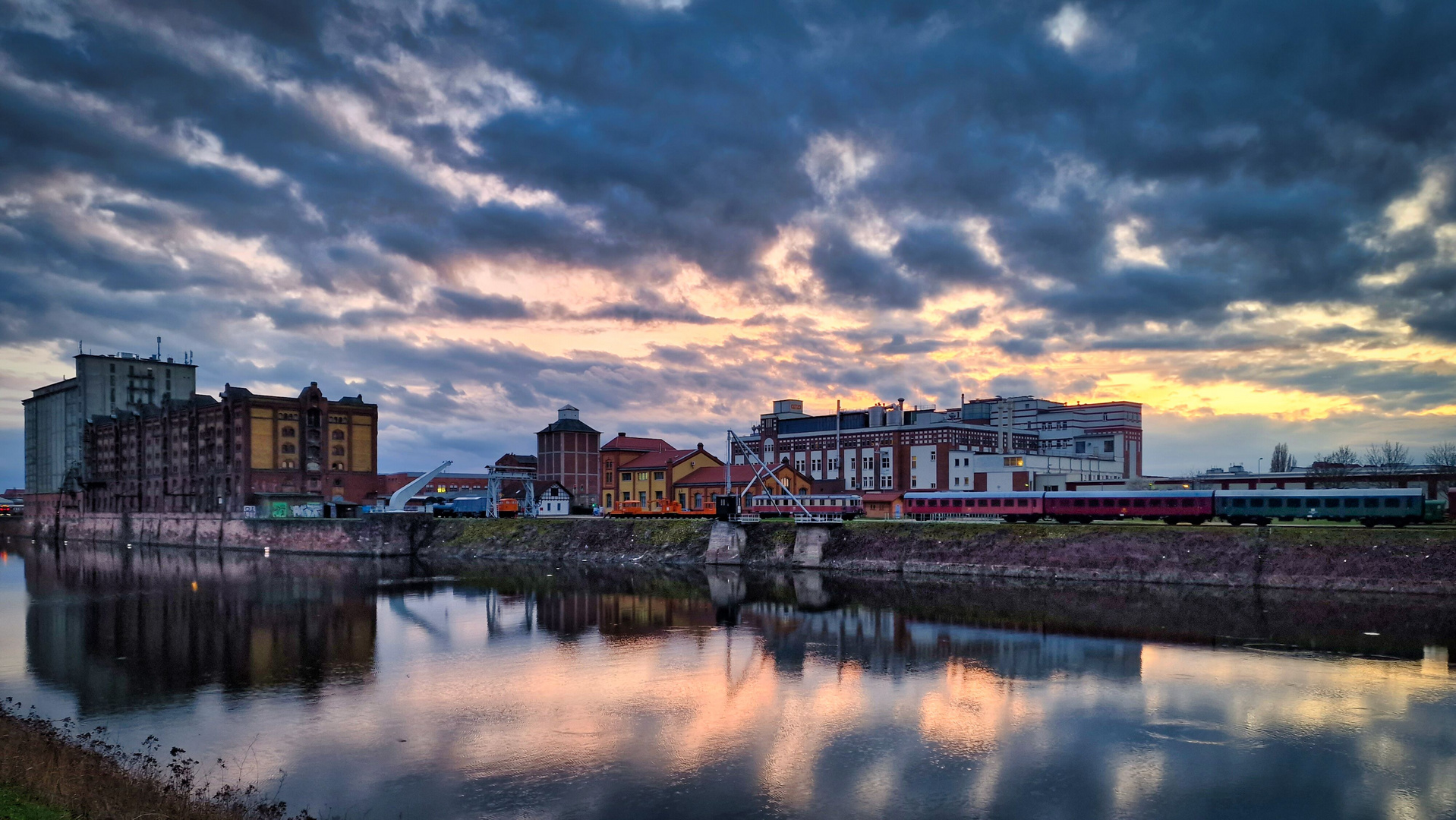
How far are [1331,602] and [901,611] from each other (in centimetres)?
2278

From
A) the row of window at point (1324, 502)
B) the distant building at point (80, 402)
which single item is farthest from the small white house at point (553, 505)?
the distant building at point (80, 402)

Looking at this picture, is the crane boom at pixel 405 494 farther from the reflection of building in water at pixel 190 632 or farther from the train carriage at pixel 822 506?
the train carriage at pixel 822 506

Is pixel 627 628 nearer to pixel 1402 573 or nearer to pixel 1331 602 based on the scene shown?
pixel 1331 602

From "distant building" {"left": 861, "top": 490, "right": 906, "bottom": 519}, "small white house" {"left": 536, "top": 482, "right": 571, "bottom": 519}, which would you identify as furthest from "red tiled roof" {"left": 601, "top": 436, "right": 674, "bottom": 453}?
"distant building" {"left": 861, "top": 490, "right": 906, "bottom": 519}

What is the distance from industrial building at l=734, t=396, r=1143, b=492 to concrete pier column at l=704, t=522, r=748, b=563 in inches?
1392

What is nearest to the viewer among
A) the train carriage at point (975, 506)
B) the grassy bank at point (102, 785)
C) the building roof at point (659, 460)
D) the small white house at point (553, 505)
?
the grassy bank at point (102, 785)

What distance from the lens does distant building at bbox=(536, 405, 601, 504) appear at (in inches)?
4774

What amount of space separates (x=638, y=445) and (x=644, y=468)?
1077 centimetres

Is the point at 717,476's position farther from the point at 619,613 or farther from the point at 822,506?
the point at 619,613

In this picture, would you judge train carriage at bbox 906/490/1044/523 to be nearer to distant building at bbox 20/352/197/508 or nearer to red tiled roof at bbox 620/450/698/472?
red tiled roof at bbox 620/450/698/472

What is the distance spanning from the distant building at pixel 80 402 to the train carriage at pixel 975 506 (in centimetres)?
13160

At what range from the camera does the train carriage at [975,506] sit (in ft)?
244

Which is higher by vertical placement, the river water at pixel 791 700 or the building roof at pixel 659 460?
the building roof at pixel 659 460

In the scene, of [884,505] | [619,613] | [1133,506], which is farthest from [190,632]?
[1133,506]
